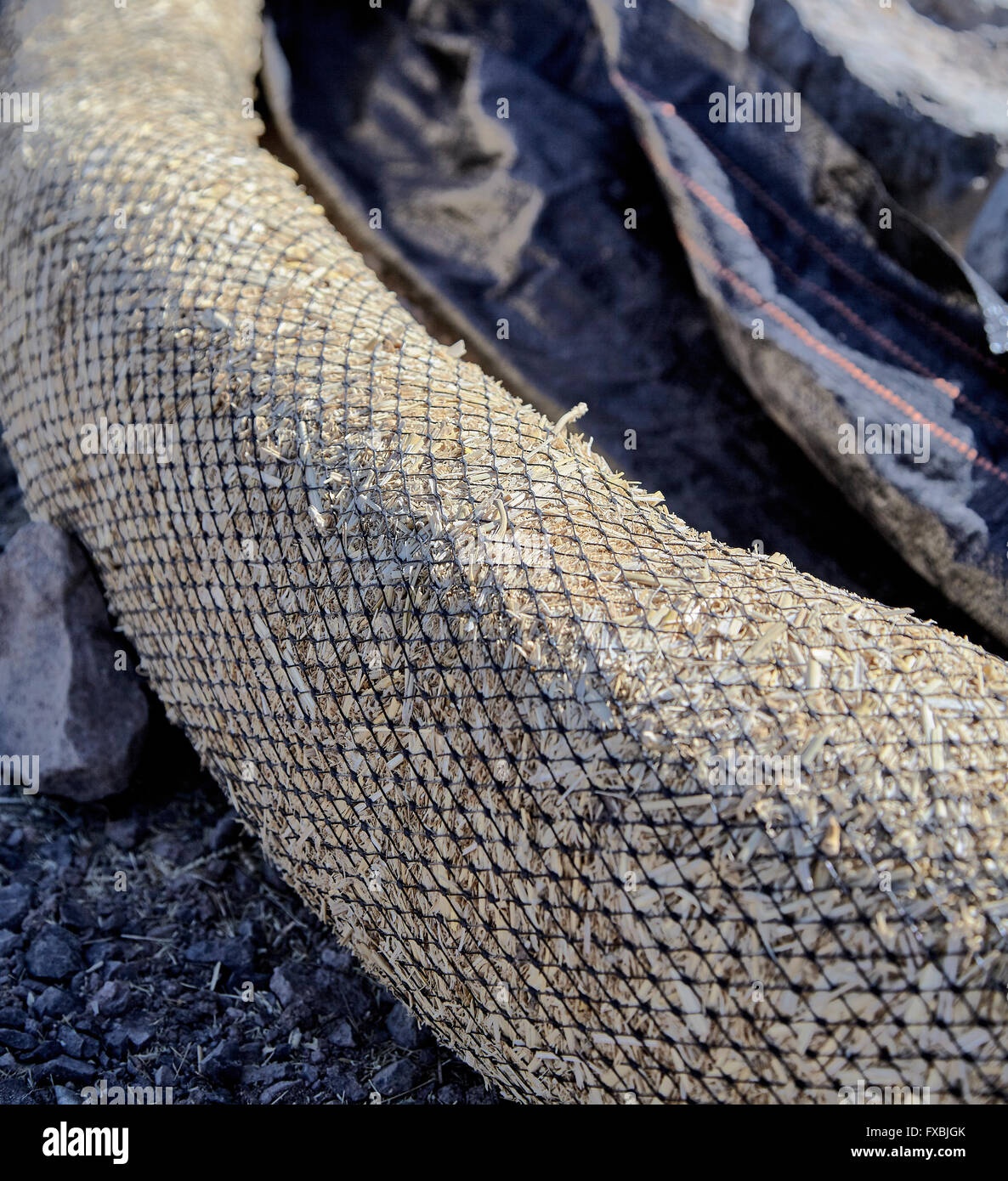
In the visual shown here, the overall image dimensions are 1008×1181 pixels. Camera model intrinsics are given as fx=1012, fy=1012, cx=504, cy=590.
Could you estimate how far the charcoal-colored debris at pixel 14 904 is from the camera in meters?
1.92

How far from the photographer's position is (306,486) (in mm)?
1722

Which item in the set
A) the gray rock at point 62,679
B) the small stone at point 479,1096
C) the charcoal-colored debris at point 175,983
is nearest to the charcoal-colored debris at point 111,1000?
the charcoal-colored debris at point 175,983

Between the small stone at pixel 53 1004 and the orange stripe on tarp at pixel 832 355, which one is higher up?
the orange stripe on tarp at pixel 832 355

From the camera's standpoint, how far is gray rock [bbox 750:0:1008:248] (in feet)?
8.86

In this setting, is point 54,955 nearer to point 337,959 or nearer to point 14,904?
point 14,904

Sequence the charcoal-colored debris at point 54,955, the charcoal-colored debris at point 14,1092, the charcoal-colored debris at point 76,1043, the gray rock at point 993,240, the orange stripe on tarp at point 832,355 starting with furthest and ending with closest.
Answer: the gray rock at point 993,240, the orange stripe on tarp at point 832,355, the charcoal-colored debris at point 54,955, the charcoal-colored debris at point 76,1043, the charcoal-colored debris at point 14,1092

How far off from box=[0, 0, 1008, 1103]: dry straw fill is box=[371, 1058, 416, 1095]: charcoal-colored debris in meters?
0.15

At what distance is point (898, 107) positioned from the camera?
273 cm

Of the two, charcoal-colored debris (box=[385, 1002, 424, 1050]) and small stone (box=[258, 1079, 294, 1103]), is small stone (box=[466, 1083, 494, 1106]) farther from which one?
small stone (box=[258, 1079, 294, 1103])

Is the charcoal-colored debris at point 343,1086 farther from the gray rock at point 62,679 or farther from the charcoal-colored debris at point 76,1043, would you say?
the gray rock at point 62,679

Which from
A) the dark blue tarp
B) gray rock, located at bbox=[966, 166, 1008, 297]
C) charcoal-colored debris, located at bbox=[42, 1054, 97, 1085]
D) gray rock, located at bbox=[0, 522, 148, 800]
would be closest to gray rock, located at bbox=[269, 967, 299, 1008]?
charcoal-colored debris, located at bbox=[42, 1054, 97, 1085]

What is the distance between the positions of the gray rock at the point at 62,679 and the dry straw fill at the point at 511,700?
9 centimetres
